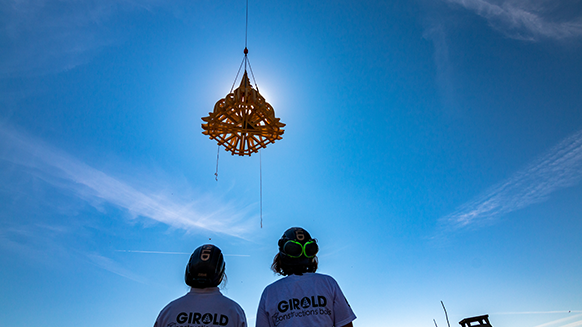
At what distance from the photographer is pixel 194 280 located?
10.8ft

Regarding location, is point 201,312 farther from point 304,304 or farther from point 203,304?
point 304,304

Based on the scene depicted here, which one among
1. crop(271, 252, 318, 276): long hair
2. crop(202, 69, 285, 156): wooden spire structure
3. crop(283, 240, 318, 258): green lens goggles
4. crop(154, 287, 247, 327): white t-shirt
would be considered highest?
crop(202, 69, 285, 156): wooden spire structure

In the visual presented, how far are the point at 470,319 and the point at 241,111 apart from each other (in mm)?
15117

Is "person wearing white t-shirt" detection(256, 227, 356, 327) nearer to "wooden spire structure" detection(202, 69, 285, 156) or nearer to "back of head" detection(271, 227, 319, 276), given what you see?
"back of head" detection(271, 227, 319, 276)

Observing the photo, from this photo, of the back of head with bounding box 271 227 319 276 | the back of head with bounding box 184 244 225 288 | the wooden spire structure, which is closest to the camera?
the back of head with bounding box 184 244 225 288

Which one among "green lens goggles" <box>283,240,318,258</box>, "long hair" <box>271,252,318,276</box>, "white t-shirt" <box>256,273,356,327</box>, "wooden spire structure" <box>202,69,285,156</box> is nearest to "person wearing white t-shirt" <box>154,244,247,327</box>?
"white t-shirt" <box>256,273,356,327</box>

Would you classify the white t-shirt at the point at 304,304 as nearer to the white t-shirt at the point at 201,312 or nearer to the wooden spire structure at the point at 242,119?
the white t-shirt at the point at 201,312

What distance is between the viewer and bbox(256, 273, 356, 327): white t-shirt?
2.98 metres

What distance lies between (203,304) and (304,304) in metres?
1.10

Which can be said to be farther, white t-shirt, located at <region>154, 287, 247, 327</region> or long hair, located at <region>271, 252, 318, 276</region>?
long hair, located at <region>271, 252, 318, 276</region>

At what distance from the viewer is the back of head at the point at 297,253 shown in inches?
133

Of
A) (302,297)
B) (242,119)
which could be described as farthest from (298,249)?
(242,119)

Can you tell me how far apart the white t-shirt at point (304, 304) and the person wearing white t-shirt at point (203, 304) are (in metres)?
0.34

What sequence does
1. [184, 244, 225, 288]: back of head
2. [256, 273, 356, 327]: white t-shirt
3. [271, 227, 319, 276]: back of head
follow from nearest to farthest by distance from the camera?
[256, 273, 356, 327]: white t-shirt, [184, 244, 225, 288]: back of head, [271, 227, 319, 276]: back of head
